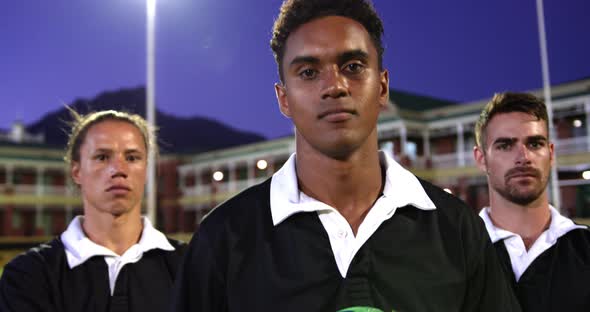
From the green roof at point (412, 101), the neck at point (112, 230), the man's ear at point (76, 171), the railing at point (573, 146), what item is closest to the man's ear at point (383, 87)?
the neck at point (112, 230)

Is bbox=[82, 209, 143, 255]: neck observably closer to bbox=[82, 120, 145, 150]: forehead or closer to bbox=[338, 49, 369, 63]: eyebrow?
bbox=[82, 120, 145, 150]: forehead

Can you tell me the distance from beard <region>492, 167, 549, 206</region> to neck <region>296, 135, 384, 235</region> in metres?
1.66

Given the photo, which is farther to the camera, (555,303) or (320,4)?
(555,303)

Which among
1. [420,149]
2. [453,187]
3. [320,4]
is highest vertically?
[420,149]

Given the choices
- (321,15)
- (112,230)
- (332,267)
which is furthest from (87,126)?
(332,267)

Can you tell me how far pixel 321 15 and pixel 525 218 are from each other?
2.14m

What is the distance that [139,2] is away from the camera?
13.8m

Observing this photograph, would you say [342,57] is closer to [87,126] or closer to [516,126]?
[516,126]

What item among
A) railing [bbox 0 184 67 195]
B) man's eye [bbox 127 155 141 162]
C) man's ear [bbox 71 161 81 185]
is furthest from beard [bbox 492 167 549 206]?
railing [bbox 0 184 67 195]

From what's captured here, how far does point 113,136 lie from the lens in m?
4.47

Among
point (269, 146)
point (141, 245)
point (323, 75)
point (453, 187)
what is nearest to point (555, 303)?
point (323, 75)

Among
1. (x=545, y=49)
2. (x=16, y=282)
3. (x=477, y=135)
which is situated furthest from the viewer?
(x=545, y=49)

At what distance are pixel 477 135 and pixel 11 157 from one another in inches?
1549

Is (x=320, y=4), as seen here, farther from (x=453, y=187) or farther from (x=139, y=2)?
(x=453, y=187)
